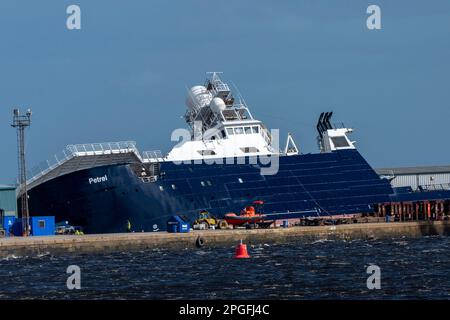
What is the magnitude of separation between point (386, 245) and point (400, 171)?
142 feet

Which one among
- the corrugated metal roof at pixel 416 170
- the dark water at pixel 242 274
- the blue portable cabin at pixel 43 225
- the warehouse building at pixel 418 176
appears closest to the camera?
the dark water at pixel 242 274

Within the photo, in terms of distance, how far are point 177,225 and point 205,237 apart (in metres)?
2.87

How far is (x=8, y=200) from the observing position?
64.0m

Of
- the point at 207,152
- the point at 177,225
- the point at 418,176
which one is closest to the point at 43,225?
the point at 177,225

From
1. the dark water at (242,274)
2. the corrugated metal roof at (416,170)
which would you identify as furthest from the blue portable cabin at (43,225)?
the corrugated metal roof at (416,170)

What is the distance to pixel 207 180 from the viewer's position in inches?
2432

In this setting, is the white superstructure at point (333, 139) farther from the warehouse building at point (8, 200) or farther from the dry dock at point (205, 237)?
the warehouse building at point (8, 200)

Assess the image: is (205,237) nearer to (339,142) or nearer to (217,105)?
(217,105)

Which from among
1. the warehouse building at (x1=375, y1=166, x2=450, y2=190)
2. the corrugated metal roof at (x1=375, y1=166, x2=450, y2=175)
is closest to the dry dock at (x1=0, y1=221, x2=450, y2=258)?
the warehouse building at (x1=375, y1=166, x2=450, y2=190)

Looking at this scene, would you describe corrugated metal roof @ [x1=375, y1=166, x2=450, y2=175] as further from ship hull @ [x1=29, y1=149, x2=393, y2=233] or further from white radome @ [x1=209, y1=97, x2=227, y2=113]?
white radome @ [x1=209, y1=97, x2=227, y2=113]

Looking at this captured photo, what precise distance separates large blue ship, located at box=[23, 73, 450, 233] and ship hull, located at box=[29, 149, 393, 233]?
6 cm

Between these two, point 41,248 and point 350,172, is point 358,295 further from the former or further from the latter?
point 350,172

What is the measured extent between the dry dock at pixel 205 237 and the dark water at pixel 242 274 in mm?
1464

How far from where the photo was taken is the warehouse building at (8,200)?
6378 cm
